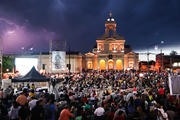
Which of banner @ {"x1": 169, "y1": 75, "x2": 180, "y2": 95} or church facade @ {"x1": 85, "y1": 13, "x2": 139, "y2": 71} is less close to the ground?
church facade @ {"x1": 85, "y1": 13, "x2": 139, "y2": 71}

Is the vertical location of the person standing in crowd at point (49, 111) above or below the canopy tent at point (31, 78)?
below

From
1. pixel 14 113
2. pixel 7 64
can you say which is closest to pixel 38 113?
pixel 14 113

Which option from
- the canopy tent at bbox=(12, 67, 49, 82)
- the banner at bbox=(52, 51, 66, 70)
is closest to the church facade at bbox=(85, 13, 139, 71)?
the banner at bbox=(52, 51, 66, 70)

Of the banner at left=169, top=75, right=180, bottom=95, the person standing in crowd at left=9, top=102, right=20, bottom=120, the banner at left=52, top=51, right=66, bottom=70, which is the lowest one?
the person standing in crowd at left=9, top=102, right=20, bottom=120

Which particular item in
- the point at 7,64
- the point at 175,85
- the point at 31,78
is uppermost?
the point at 7,64

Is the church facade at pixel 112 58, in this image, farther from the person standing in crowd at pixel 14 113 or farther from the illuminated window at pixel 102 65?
the person standing in crowd at pixel 14 113

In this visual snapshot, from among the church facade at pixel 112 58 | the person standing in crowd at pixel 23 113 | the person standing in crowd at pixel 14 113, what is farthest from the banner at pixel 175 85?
the church facade at pixel 112 58

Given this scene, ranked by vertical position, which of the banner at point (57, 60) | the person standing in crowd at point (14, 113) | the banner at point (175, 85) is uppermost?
the banner at point (57, 60)

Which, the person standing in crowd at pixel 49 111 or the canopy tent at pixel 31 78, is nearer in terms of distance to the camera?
the person standing in crowd at pixel 49 111

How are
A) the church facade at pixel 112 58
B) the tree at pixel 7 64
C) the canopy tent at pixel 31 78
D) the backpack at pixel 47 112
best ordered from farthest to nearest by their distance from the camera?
1. the church facade at pixel 112 58
2. the tree at pixel 7 64
3. the canopy tent at pixel 31 78
4. the backpack at pixel 47 112

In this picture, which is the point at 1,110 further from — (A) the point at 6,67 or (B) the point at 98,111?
(A) the point at 6,67

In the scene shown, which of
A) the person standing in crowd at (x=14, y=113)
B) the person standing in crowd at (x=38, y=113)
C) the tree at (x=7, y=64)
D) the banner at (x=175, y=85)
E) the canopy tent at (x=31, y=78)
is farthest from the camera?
the tree at (x=7, y=64)

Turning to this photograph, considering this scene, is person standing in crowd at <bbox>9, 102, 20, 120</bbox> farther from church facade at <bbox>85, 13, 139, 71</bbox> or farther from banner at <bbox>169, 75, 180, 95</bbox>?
church facade at <bbox>85, 13, 139, 71</bbox>

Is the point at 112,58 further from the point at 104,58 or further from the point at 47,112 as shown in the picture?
the point at 47,112
